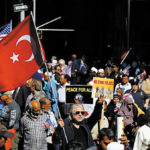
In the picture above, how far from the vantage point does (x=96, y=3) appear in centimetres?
3231

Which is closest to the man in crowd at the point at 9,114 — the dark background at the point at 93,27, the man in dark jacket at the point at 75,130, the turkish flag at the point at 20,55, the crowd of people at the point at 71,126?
the crowd of people at the point at 71,126

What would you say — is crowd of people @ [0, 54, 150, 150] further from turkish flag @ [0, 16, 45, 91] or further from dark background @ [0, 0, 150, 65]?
dark background @ [0, 0, 150, 65]

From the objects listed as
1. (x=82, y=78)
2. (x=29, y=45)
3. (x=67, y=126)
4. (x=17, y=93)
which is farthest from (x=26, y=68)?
(x=82, y=78)

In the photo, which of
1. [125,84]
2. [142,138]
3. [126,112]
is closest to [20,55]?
[142,138]

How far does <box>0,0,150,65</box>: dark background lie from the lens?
99.8ft

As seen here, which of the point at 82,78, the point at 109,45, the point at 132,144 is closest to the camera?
the point at 132,144

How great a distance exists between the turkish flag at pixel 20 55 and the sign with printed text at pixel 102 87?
7.19ft

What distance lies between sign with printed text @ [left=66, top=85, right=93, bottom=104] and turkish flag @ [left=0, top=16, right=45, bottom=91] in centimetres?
264

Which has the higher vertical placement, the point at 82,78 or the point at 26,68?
the point at 26,68

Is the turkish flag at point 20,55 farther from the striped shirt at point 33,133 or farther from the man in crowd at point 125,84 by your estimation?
the man in crowd at point 125,84

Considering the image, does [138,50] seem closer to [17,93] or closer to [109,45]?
[109,45]

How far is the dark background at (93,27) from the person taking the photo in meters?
30.4

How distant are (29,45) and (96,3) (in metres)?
24.5

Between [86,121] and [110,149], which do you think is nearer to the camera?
[110,149]
